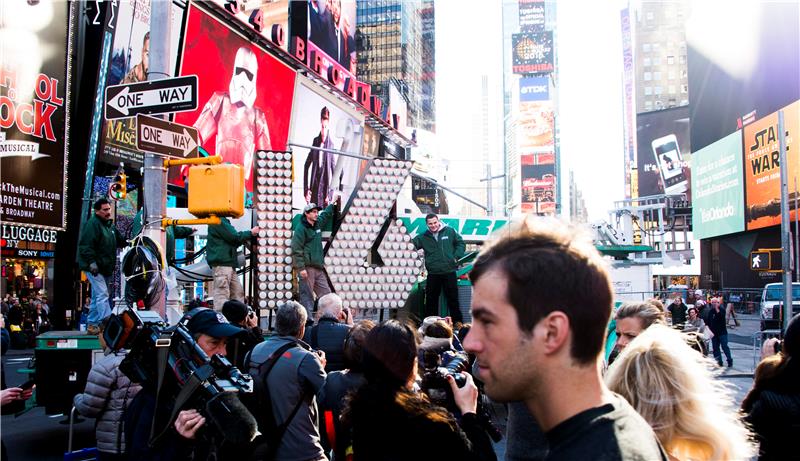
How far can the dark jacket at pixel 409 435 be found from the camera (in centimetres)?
302

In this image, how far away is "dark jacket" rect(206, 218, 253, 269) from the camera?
10219 millimetres

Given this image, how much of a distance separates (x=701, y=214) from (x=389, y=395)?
51.2m

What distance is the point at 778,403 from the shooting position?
3.51m

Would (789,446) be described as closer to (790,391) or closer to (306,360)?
(790,391)

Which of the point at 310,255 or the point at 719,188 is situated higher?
the point at 719,188

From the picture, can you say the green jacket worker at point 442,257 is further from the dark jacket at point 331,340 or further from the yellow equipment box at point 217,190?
the dark jacket at point 331,340

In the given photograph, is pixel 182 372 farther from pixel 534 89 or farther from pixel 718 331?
pixel 534 89

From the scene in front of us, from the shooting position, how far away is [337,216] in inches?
468

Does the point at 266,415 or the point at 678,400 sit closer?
the point at 678,400

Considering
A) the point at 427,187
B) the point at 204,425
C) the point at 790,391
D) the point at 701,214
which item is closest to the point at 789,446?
the point at 790,391

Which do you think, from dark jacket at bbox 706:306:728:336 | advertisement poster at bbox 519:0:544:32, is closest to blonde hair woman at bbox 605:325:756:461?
dark jacket at bbox 706:306:728:336

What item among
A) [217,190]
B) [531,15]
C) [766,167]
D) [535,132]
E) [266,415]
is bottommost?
[266,415]

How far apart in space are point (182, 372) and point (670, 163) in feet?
245

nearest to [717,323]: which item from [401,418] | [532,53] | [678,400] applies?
[401,418]
